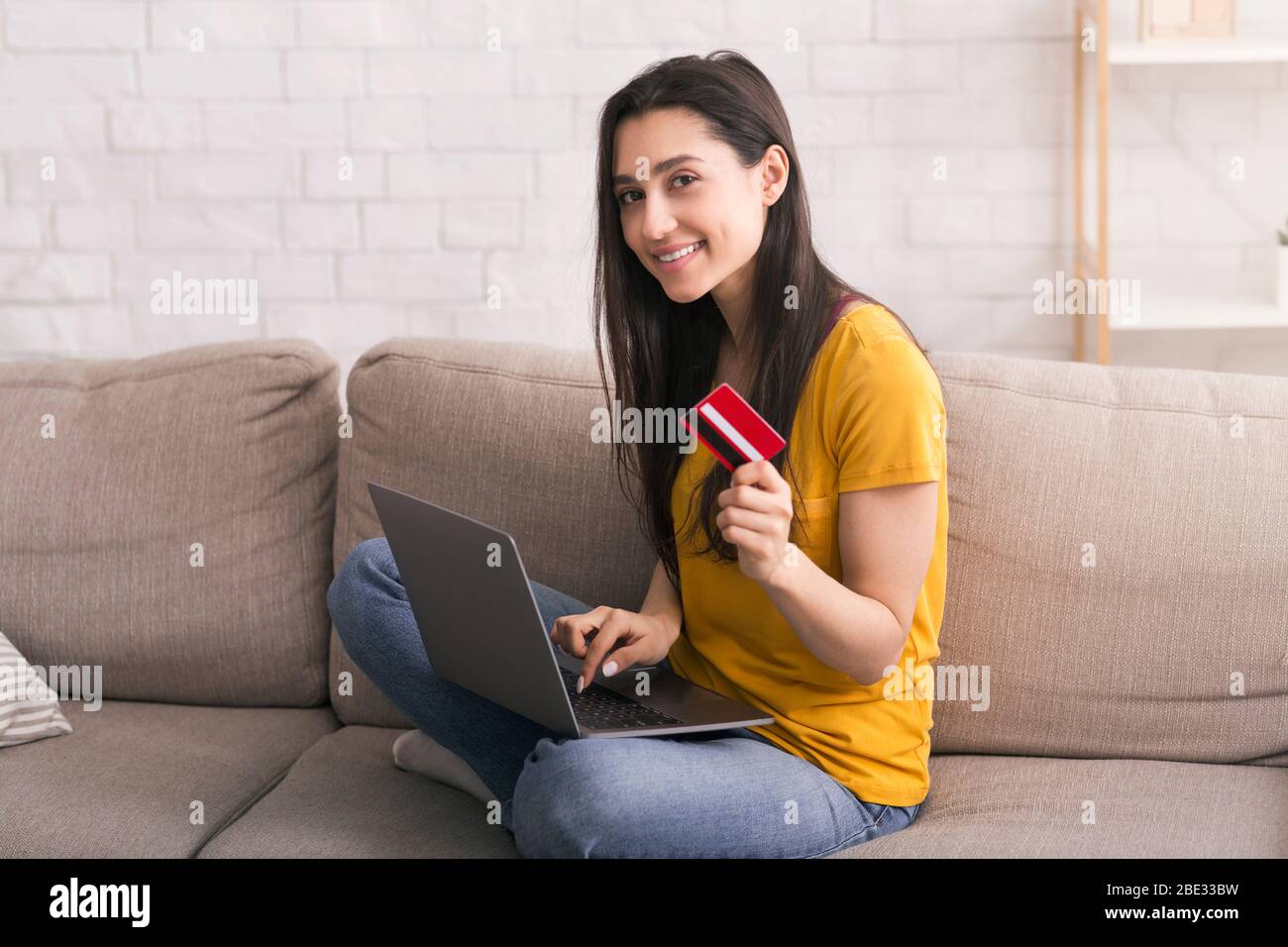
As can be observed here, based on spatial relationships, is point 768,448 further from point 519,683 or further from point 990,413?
point 990,413

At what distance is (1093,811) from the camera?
1380 millimetres

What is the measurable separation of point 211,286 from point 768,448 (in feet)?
5.36

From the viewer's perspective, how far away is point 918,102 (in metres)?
2.35

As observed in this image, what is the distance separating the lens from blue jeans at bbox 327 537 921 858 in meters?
1.17

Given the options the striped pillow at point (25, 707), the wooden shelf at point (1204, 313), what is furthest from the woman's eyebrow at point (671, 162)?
the wooden shelf at point (1204, 313)

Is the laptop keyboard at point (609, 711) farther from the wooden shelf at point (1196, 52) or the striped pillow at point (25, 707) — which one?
the wooden shelf at point (1196, 52)

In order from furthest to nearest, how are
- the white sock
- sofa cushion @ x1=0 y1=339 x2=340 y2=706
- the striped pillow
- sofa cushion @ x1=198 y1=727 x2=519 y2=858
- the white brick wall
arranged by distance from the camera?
the white brick wall, sofa cushion @ x1=0 y1=339 x2=340 y2=706, the striped pillow, the white sock, sofa cushion @ x1=198 y1=727 x2=519 y2=858

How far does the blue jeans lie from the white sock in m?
0.05

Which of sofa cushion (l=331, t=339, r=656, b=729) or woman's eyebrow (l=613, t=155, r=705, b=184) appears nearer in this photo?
woman's eyebrow (l=613, t=155, r=705, b=184)

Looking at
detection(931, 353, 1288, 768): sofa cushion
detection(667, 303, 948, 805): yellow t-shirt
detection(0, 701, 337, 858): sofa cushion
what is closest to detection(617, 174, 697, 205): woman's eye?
detection(667, 303, 948, 805): yellow t-shirt

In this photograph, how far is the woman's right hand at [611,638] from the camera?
4.56 ft

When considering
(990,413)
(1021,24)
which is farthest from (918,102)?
(990,413)

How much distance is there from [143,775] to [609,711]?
610 millimetres

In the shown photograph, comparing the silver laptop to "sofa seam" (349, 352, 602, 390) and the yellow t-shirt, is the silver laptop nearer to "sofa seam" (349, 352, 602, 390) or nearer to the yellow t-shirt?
the yellow t-shirt
